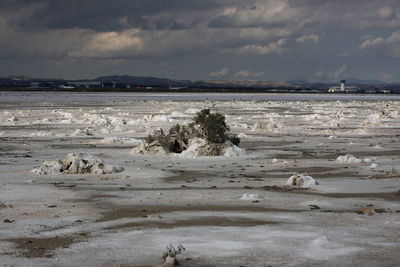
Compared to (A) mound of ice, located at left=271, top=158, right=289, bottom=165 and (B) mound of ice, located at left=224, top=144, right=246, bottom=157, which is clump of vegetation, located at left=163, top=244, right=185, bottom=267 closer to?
(A) mound of ice, located at left=271, top=158, right=289, bottom=165

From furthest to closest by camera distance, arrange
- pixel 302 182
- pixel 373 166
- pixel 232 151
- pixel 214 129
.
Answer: pixel 214 129
pixel 232 151
pixel 373 166
pixel 302 182

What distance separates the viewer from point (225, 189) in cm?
1591

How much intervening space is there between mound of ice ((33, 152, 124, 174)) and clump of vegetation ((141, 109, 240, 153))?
16.4 feet

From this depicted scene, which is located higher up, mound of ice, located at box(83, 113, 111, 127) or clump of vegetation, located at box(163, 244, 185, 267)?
clump of vegetation, located at box(163, 244, 185, 267)

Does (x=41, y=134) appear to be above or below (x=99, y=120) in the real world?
above

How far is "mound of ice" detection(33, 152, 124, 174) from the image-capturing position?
18.4m

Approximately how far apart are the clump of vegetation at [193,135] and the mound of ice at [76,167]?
16.4 ft

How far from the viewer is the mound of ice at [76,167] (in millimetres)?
18438

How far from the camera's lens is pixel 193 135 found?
24.5 meters

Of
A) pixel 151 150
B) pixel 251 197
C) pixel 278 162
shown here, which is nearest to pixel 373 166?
pixel 278 162

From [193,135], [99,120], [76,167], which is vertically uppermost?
[193,135]

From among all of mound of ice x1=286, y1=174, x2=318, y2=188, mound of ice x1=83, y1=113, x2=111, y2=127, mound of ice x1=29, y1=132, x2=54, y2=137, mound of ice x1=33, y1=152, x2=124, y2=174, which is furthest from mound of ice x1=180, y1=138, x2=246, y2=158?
mound of ice x1=83, y1=113, x2=111, y2=127

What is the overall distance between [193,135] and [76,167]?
668 centimetres

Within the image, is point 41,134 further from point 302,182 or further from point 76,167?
point 302,182
